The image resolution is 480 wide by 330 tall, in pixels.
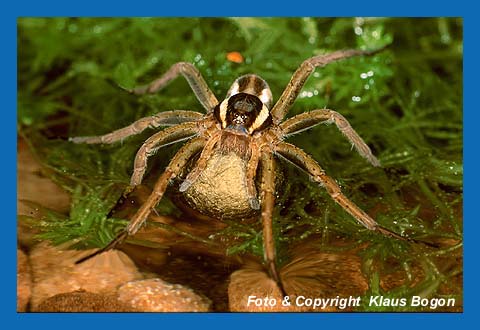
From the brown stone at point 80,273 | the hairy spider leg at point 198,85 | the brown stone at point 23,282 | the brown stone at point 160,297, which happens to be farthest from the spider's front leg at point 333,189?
the brown stone at point 23,282

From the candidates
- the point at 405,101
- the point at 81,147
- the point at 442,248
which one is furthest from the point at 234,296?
the point at 405,101

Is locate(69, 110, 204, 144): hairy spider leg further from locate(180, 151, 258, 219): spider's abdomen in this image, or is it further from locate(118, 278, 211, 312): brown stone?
locate(118, 278, 211, 312): brown stone

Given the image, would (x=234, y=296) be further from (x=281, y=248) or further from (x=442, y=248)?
(x=442, y=248)

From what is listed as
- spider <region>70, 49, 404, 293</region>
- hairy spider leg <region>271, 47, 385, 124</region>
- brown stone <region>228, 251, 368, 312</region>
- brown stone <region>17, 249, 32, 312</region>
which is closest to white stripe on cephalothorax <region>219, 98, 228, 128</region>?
spider <region>70, 49, 404, 293</region>

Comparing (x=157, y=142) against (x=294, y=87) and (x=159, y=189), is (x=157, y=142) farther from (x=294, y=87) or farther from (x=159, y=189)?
(x=294, y=87)

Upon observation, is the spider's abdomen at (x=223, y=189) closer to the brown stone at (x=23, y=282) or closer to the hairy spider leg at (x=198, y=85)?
the hairy spider leg at (x=198, y=85)
